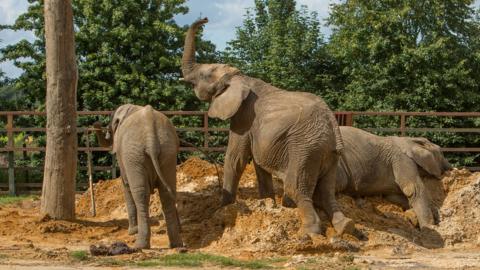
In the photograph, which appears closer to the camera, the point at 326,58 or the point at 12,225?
the point at 12,225

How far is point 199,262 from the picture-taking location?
33.0ft

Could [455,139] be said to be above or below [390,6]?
below

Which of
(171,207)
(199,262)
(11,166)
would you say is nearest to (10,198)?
(11,166)

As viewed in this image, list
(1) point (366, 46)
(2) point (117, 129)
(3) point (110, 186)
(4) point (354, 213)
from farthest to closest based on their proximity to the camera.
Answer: (1) point (366, 46), (3) point (110, 186), (4) point (354, 213), (2) point (117, 129)

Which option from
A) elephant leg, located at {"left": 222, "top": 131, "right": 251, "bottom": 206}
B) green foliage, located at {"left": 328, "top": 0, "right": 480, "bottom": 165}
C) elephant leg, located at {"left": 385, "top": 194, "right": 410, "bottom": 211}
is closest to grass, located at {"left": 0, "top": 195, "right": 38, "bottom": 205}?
elephant leg, located at {"left": 222, "top": 131, "right": 251, "bottom": 206}

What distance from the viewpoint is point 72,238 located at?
12.8 meters

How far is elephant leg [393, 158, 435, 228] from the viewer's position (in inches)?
529

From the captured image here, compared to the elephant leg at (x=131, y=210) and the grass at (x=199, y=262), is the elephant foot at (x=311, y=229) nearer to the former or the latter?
the grass at (x=199, y=262)

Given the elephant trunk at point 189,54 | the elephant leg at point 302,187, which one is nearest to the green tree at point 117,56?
the elephant trunk at point 189,54

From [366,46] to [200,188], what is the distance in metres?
16.9

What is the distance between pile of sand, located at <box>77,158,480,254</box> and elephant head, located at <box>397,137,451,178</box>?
8.3 inches

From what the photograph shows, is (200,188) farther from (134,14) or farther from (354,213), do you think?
(134,14)

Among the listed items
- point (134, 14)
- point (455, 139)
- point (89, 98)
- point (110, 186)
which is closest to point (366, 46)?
point (455, 139)

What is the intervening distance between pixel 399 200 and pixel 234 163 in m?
3.21
